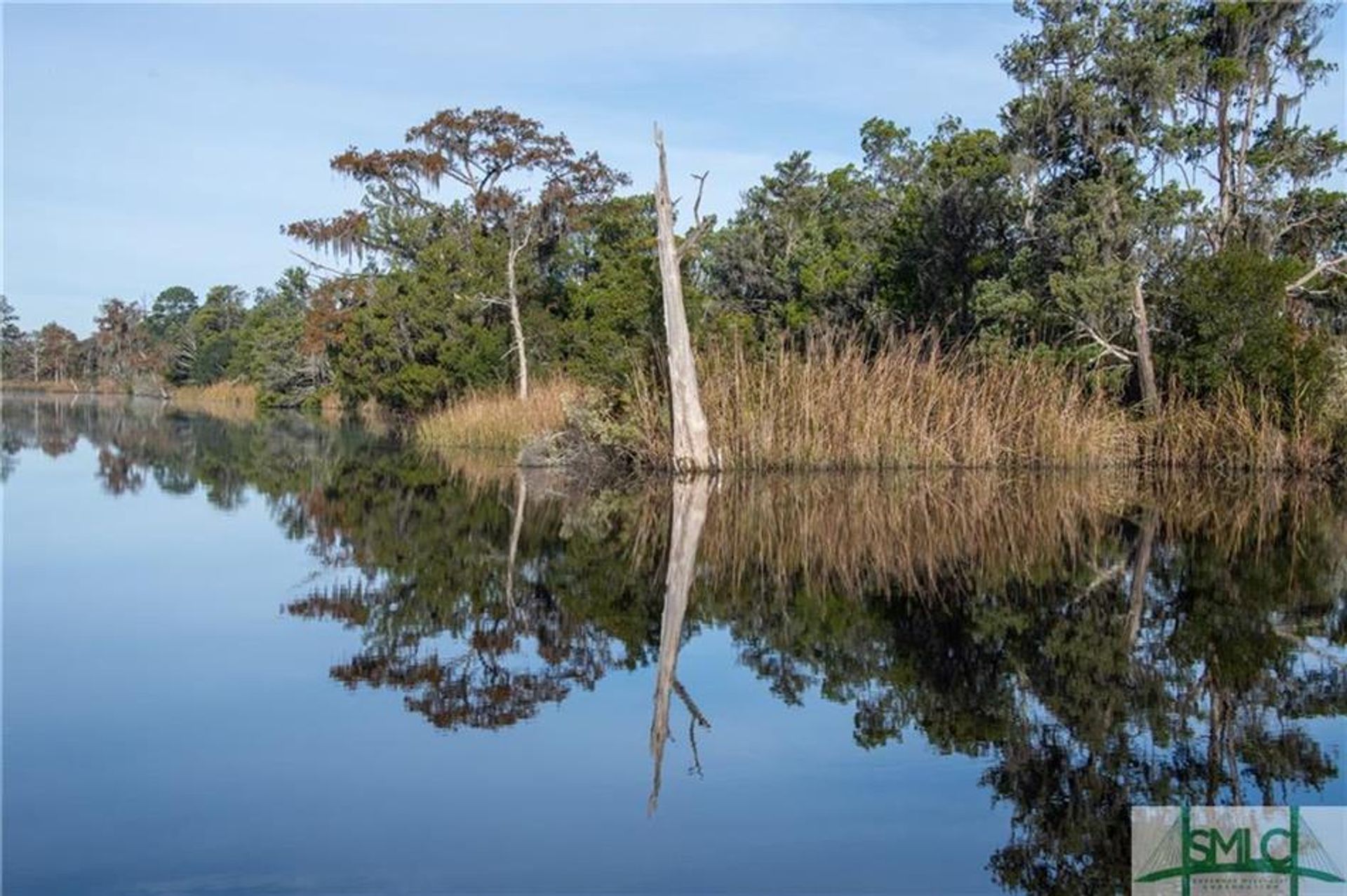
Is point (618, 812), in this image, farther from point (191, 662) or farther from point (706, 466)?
point (706, 466)

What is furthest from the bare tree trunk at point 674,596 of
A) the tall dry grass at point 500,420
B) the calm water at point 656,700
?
the tall dry grass at point 500,420

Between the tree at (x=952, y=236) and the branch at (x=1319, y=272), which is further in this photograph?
the tree at (x=952, y=236)

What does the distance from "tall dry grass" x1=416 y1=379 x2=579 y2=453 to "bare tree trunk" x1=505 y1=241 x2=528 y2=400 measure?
1.17ft

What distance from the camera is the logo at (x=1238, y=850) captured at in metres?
3.83

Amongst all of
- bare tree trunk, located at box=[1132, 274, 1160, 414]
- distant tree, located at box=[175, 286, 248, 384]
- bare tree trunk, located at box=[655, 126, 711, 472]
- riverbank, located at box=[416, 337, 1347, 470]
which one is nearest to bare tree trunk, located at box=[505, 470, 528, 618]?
riverbank, located at box=[416, 337, 1347, 470]

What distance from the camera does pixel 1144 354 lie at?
1853 cm

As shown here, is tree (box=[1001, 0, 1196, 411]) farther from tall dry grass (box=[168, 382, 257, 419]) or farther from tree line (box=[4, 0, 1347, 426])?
tall dry grass (box=[168, 382, 257, 419])

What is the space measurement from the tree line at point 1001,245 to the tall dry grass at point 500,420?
777 mm

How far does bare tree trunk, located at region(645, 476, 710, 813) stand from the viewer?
17.6ft

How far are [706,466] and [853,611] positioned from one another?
9.31m

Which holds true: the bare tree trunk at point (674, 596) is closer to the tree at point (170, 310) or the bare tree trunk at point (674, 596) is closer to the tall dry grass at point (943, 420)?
the tall dry grass at point (943, 420)

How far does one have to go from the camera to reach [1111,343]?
19312 mm

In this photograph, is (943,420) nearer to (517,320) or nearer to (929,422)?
(929,422)

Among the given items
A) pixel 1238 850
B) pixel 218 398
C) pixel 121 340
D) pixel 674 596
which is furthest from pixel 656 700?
pixel 121 340
